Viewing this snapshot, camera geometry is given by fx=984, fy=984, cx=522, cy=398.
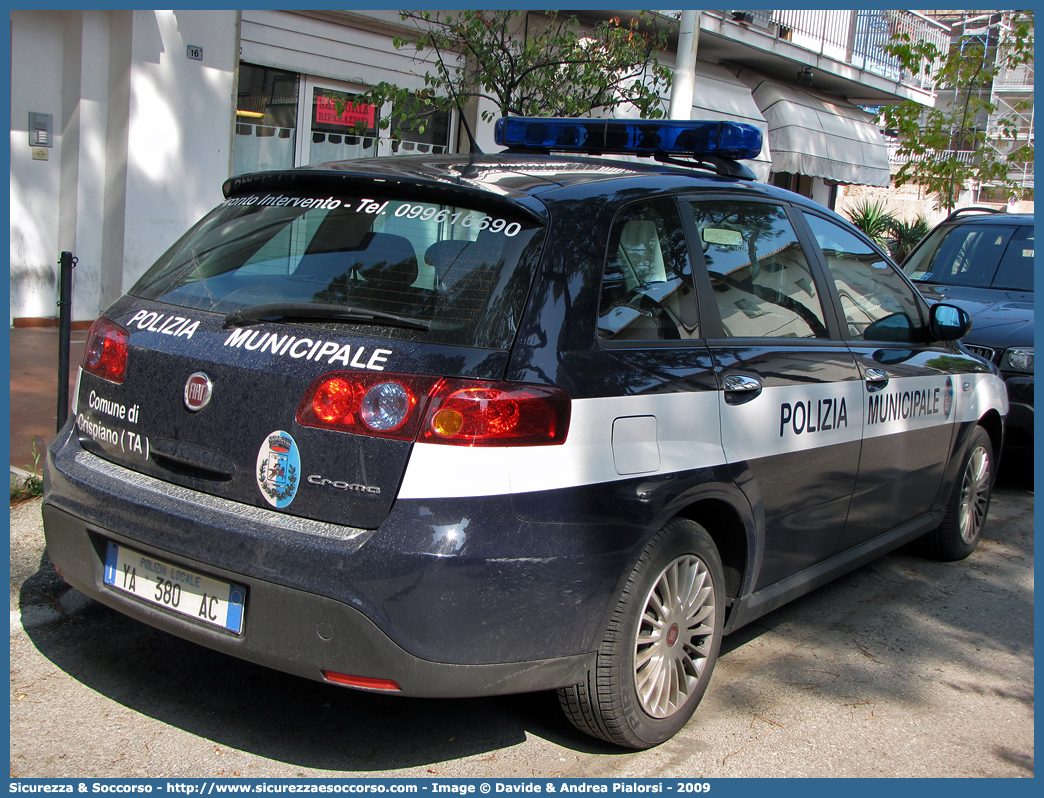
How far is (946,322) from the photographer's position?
4.56 m

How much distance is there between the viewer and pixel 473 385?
254 centimetres

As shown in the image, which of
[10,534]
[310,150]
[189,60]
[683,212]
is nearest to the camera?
[683,212]

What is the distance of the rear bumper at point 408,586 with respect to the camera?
2465 millimetres

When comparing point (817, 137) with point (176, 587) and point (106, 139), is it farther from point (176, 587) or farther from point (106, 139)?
point (176, 587)

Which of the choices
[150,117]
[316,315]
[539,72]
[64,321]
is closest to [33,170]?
[150,117]

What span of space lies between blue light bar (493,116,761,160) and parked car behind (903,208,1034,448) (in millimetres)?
3553

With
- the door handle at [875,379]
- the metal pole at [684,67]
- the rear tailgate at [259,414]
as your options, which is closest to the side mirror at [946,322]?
the door handle at [875,379]

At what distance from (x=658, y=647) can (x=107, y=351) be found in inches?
76.9

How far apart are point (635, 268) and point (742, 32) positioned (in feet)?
44.0

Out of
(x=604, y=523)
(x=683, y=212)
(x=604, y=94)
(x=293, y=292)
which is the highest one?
(x=604, y=94)

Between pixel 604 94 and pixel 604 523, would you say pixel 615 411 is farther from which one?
pixel 604 94

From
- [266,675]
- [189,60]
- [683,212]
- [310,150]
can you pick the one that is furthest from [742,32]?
[266,675]

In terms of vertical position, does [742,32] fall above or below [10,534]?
above

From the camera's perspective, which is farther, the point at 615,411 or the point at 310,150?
the point at 310,150
